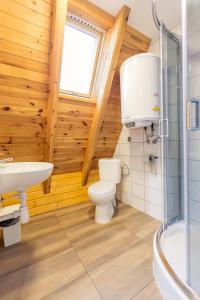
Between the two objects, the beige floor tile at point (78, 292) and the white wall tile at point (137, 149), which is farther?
the white wall tile at point (137, 149)

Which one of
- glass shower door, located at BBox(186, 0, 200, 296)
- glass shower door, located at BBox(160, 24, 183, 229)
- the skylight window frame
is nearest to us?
glass shower door, located at BBox(186, 0, 200, 296)

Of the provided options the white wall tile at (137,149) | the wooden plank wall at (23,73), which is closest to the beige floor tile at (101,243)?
the white wall tile at (137,149)

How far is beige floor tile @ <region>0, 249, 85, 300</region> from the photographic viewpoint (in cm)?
107

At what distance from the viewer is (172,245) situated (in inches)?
51.1

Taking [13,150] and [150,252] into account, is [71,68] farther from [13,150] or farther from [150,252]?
[150,252]

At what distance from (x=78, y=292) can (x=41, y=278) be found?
0.32 meters

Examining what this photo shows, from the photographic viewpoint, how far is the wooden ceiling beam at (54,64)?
4.33 ft

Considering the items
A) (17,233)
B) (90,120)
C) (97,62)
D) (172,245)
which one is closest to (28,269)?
(17,233)

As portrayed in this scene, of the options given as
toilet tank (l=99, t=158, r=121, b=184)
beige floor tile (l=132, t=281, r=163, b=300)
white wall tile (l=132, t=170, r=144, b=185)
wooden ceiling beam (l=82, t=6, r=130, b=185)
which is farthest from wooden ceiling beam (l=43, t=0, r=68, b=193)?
beige floor tile (l=132, t=281, r=163, b=300)

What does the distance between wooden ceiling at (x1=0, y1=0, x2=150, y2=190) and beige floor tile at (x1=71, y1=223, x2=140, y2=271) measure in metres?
1.05

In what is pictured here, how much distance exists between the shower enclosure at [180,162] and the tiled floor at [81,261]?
0.21 metres

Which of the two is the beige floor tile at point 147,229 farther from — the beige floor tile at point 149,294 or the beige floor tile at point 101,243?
the beige floor tile at point 149,294

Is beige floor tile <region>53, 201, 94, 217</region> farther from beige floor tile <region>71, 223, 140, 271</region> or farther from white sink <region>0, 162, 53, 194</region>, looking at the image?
white sink <region>0, 162, 53, 194</region>

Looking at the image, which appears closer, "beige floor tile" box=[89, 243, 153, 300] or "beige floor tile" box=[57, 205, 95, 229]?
"beige floor tile" box=[89, 243, 153, 300]
